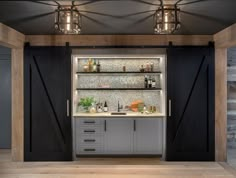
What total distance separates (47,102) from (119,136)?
1.57m

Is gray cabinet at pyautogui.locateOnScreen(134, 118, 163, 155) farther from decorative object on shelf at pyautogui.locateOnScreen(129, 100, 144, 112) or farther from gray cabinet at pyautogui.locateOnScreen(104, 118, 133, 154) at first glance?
decorative object on shelf at pyautogui.locateOnScreen(129, 100, 144, 112)

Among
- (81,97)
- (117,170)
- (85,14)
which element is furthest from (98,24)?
(117,170)

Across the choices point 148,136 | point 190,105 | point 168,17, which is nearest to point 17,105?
point 148,136

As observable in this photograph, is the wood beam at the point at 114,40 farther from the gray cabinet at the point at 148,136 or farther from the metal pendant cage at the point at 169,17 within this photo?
the metal pendant cage at the point at 169,17

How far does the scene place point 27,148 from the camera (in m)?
5.43

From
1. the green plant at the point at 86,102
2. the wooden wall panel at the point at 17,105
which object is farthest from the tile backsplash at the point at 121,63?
the wooden wall panel at the point at 17,105

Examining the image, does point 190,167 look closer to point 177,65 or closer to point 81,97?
point 177,65

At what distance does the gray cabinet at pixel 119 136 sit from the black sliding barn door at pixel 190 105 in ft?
2.53

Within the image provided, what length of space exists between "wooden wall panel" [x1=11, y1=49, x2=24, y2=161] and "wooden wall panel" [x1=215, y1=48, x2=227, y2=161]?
380 cm

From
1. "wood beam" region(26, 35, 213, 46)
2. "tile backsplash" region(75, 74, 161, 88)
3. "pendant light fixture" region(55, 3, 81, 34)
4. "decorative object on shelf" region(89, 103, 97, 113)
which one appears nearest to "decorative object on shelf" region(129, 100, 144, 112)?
"tile backsplash" region(75, 74, 161, 88)

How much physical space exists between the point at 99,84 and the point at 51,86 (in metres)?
1.19

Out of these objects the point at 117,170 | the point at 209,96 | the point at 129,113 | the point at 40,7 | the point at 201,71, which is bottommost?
the point at 117,170

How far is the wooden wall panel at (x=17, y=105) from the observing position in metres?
5.39

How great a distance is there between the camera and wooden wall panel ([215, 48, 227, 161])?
5.38 meters
